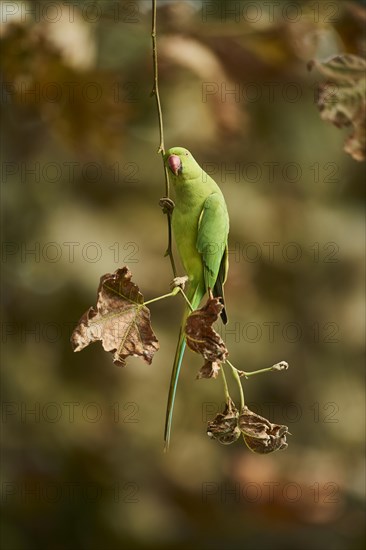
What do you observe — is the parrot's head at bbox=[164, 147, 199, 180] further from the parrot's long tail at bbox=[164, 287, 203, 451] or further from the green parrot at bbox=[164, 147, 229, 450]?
the parrot's long tail at bbox=[164, 287, 203, 451]

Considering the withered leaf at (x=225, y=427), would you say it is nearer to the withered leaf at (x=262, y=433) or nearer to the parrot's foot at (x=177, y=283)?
the withered leaf at (x=262, y=433)

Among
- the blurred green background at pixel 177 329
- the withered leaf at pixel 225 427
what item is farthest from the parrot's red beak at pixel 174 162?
the blurred green background at pixel 177 329

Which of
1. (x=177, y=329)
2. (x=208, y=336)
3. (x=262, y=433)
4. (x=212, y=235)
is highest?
(x=212, y=235)

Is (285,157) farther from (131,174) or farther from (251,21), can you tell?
(251,21)

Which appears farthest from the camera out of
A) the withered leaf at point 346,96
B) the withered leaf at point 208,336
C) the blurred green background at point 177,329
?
the blurred green background at point 177,329

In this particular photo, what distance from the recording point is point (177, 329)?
321 centimetres

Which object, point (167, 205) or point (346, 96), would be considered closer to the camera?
point (167, 205)

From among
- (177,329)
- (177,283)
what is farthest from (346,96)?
(177,329)

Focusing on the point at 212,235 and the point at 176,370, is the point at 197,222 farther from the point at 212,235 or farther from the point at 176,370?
the point at 176,370

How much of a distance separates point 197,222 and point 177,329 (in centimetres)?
219

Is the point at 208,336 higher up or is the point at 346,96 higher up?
the point at 346,96

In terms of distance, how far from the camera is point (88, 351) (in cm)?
338

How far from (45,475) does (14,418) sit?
404 millimetres

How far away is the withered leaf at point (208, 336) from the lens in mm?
934
